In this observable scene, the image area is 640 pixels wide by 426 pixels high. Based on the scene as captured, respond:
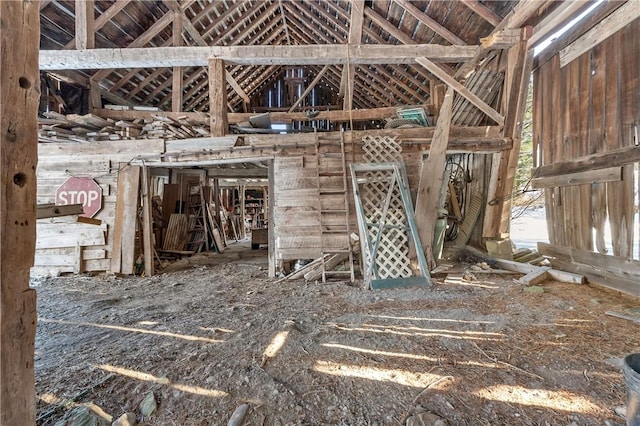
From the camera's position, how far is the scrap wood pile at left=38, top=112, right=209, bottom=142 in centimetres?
512

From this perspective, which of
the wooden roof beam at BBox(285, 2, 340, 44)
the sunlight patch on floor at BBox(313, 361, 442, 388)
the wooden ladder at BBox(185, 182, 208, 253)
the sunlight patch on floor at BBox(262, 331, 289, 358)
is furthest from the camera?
the wooden ladder at BBox(185, 182, 208, 253)

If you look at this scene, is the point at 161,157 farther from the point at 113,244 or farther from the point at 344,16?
the point at 344,16

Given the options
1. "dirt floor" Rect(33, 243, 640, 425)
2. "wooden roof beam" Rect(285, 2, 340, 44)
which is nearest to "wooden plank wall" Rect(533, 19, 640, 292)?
"dirt floor" Rect(33, 243, 640, 425)

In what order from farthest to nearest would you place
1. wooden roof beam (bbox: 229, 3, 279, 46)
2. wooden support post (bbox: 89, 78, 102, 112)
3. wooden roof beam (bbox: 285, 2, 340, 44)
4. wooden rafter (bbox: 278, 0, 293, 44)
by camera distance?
wooden rafter (bbox: 278, 0, 293, 44)
wooden roof beam (bbox: 229, 3, 279, 46)
wooden roof beam (bbox: 285, 2, 340, 44)
wooden support post (bbox: 89, 78, 102, 112)

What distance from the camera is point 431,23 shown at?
15.2 feet

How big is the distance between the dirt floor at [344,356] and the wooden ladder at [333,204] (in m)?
1.11

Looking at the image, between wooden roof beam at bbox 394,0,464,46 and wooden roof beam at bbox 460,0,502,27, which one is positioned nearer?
wooden roof beam at bbox 460,0,502,27

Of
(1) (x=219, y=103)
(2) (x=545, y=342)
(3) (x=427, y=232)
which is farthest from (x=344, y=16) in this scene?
(2) (x=545, y=342)

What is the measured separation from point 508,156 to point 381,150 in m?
2.26

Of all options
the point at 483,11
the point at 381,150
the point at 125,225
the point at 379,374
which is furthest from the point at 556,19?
the point at 125,225

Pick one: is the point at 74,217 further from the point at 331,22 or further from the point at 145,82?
the point at 331,22

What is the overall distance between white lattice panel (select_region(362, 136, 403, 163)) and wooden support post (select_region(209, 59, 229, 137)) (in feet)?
8.56

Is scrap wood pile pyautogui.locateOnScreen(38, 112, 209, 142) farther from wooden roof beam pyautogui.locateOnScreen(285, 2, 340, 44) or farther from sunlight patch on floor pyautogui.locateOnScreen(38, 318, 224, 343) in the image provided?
wooden roof beam pyautogui.locateOnScreen(285, 2, 340, 44)

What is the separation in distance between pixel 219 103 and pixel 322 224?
2872mm
